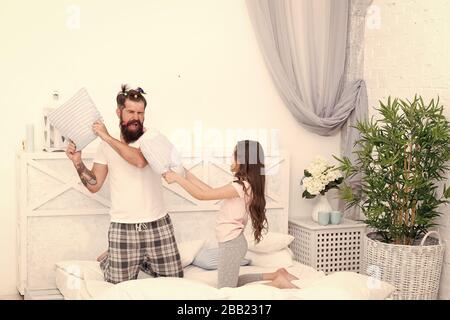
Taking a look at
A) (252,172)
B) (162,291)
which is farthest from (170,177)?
(162,291)

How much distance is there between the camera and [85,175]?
390 cm

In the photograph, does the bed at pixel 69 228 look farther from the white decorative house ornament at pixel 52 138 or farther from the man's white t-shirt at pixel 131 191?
the man's white t-shirt at pixel 131 191

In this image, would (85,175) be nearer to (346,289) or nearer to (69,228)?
(69,228)

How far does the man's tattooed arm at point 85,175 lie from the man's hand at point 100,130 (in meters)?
0.21

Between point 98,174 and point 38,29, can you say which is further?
point 38,29

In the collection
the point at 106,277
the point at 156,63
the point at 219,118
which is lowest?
the point at 106,277

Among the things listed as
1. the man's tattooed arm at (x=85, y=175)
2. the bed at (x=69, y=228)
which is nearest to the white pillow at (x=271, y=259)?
the bed at (x=69, y=228)

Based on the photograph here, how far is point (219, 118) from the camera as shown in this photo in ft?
15.9

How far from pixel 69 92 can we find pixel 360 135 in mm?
1975

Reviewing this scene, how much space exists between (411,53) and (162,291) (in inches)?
94.3

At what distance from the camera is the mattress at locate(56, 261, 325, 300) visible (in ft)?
12.3
